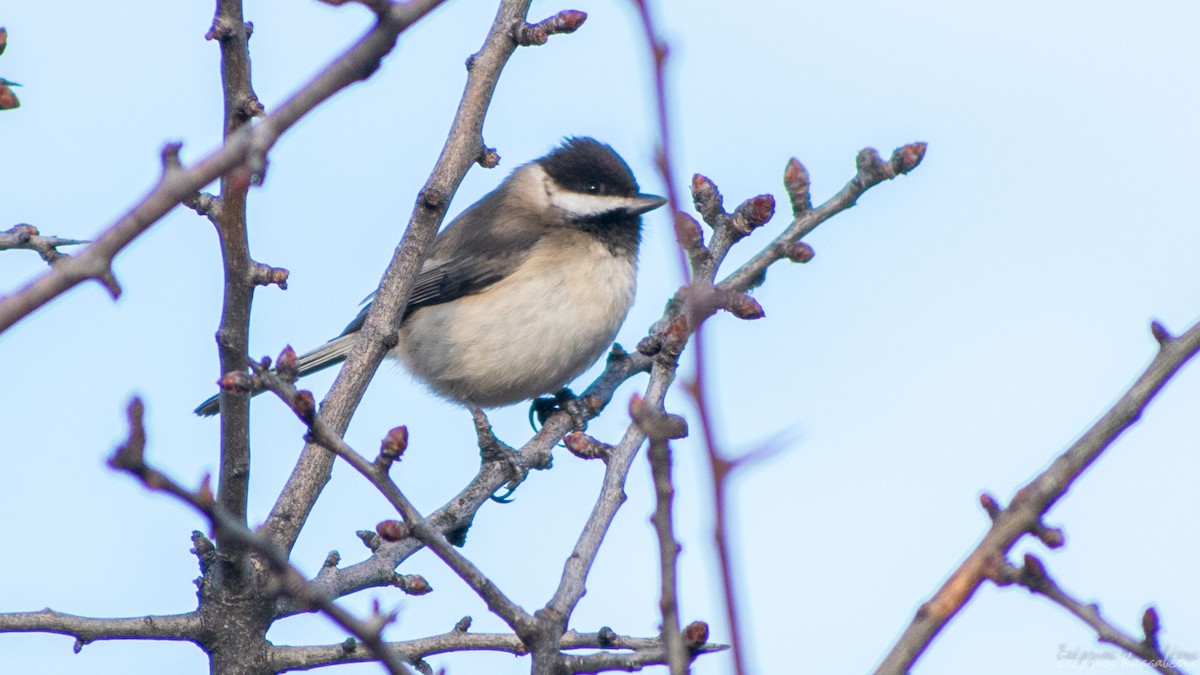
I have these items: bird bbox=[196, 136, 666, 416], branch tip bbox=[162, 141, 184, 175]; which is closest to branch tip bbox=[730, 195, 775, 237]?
branch tip bbox=[162, 141, 184, 175]

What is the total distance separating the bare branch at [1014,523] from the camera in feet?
6.12

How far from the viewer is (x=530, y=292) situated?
7.21m

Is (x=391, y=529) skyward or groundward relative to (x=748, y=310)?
groundward

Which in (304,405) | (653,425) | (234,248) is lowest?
(653,425)

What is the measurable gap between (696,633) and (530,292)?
4.46 meters

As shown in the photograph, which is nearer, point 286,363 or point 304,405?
point 304,405

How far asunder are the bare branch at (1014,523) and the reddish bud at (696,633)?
1035mm

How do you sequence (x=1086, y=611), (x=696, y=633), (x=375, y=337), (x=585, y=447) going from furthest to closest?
1. (x=375, y=337)
2. (x=585, y=447)
3. (x=696, y=633)
4. (x=1086, y=611)

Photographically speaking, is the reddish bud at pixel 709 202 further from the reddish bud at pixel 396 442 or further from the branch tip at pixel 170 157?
the branch tip at pixel 170 157

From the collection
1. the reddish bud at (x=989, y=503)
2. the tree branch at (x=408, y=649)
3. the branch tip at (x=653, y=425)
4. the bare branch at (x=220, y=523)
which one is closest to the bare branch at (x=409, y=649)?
the tree branch at (x=408, y=649)

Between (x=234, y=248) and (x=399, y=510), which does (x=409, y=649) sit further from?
(x=399, y=510)

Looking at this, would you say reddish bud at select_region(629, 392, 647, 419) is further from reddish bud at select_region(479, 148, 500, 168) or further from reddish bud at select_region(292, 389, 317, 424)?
reddish bud at select_region(479, 148, 500, 168)

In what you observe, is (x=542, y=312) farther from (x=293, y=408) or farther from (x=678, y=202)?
(x=678, y=202)

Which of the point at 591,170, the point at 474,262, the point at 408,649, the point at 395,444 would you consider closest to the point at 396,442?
the point at 395,444
